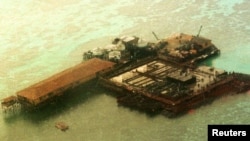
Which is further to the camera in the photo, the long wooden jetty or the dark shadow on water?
the long wooden jetty

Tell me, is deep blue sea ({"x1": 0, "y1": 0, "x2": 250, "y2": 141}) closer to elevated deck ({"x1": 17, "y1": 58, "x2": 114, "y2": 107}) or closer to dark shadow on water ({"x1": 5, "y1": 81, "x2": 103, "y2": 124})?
dark shadow on water ({"x1": 5, "y1": 81, "x2": 103, "y2": 124})

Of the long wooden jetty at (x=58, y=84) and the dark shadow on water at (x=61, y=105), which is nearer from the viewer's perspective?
the dark shadow on water at (x=61, y=105)

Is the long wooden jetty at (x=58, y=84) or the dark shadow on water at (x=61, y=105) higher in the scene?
the long wooden jetty at (x=58, y=84)

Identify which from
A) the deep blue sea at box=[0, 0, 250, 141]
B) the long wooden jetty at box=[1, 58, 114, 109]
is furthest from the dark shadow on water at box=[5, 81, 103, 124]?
the long wooden jetty at box=[1, 58, 114, 109]

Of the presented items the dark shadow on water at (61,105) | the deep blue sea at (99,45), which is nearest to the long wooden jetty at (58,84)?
the dark shadow on water at (61,105)

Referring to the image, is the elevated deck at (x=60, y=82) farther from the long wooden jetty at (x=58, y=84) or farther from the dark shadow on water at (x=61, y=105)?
the dark shadow on water at (x=61, y=105)

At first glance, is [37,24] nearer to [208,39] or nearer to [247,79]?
[208,39]
